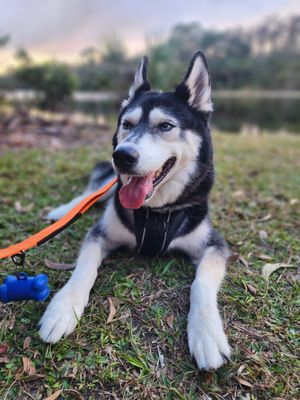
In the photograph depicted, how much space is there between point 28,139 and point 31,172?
255 centimetres

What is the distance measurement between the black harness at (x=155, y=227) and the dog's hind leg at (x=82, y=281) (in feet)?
0.50

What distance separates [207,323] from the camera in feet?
5.97

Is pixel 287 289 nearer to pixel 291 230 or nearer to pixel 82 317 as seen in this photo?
pixel 291 230

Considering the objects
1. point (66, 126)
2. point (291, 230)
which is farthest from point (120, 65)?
point (291, 230)

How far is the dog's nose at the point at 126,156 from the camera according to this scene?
2023mm

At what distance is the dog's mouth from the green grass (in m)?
0.60

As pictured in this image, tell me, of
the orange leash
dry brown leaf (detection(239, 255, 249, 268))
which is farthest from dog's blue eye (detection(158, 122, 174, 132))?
dry brown leaf (detection(239, 255, 249, 268))

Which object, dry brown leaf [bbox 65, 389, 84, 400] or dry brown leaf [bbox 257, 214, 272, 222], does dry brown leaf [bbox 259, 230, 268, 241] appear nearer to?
dry brown leaf [bbox 257, 214, 272, 222]

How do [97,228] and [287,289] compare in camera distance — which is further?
[97,228]

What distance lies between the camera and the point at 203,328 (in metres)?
1.80

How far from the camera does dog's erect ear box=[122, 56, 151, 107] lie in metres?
2.82

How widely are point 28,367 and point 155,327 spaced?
2.53 feet

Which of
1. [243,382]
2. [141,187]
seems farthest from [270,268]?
[141,187]

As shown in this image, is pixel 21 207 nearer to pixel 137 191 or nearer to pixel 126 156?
pixel 137 191
